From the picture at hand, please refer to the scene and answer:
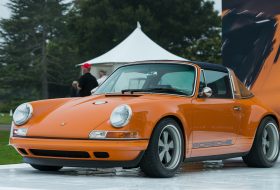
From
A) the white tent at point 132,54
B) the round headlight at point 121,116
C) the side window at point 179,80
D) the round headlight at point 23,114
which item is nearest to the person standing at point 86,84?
the side window at point 179,80

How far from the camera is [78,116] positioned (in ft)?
26.6

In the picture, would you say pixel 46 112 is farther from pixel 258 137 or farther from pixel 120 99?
pixel 258 137

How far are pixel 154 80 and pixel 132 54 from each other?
1912 centimetres

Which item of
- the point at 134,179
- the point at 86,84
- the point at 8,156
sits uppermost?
the point at 86,84

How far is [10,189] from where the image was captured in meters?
6.60

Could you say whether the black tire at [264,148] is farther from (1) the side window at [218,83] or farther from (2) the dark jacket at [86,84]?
(2) the dark jacket at [86,84]

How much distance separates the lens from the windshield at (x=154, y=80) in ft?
28.8

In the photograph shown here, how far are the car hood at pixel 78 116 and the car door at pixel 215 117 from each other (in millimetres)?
501

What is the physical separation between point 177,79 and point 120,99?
95 centimetres

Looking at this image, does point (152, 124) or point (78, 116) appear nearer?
point (152, 124)

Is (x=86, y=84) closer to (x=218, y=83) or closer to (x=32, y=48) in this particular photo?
(x=218, y=83)

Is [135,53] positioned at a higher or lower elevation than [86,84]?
higher

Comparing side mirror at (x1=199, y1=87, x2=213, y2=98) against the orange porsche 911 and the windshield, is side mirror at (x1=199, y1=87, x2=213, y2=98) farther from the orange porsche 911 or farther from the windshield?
the windshield

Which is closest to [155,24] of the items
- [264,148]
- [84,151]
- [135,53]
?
[135,53]
